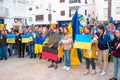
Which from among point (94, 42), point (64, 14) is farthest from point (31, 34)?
point (64, 14)

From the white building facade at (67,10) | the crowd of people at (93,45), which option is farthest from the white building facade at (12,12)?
the crowd of people at (93,45)

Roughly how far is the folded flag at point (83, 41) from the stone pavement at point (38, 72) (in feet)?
3.44

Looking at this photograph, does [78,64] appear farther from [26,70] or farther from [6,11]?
[6,11]

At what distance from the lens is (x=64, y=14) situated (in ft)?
133

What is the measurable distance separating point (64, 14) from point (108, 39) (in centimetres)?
3293

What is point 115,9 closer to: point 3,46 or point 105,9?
point 105,9

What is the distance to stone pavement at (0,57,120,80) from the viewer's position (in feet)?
26.2

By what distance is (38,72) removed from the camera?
880 centimetres

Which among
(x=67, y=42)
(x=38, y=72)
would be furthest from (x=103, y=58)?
(x=38, y=72)

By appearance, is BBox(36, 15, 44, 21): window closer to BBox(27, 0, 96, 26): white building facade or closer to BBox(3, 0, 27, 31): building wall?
BBox(27, 0, 96, 26): white building facade

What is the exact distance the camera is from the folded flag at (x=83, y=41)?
27.1 feet

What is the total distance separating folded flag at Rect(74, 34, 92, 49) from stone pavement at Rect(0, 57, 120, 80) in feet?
3.44

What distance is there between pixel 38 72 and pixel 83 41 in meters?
2.16

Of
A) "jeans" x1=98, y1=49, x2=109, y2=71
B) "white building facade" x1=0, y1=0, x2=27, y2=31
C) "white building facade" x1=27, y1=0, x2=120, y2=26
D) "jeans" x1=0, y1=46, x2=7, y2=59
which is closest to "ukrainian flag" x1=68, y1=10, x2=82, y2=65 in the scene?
"jeans" x1=98, y1=49, x2=109, y2=71
